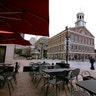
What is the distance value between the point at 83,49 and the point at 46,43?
18349mm

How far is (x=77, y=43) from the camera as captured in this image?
35812 mm

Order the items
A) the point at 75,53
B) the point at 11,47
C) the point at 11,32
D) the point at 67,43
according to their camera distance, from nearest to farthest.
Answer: the point at 11,32, the point at 67,43, the point at 11,47, the point at 75,53

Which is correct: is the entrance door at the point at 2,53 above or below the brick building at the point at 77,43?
below

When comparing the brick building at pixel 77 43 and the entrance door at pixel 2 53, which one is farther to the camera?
the brick building at pixel 77 43

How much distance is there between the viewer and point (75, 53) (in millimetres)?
34719

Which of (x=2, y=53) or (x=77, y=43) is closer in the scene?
(x=2, y=53)

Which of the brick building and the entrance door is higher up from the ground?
the brick building

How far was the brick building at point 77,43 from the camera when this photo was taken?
112 ft

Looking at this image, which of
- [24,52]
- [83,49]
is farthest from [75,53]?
[24,52]

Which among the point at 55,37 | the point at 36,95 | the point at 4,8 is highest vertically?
Answer: the point at 55,37

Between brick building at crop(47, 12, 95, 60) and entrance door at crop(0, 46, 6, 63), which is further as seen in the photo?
brick building at crop(47, 12, 95, 60)

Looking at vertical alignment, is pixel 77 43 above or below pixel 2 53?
above

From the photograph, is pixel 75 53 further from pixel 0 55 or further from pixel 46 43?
pixel 0 55

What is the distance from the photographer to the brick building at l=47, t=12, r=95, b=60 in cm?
3425
